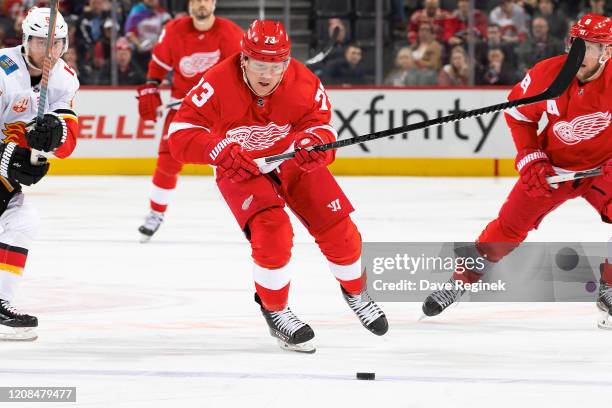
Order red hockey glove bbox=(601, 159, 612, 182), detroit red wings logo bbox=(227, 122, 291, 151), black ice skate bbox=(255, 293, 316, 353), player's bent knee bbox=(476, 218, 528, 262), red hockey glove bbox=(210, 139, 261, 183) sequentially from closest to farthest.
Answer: red hockey glove bbox=(210, 139, 261, 183)
black ice skate bbox=(255, 293, 316, 353)
detroit red wings logo bbox=(227, 122, 291, 151)
red hockey glove bbox=(601, 159, 612, 182)
player's bent knee bbox=(476, 218, 528, 262)

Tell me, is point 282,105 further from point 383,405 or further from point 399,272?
point 383,405

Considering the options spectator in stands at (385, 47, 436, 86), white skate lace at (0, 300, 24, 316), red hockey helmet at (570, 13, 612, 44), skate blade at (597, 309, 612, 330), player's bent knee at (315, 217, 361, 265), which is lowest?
spectator in stands at (385, 47, 436, 86)

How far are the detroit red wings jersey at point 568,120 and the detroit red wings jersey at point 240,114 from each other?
0.79 meters

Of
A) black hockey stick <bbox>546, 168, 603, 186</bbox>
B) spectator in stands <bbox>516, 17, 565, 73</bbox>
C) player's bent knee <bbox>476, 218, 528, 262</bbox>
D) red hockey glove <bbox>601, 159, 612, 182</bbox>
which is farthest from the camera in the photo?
spectator in stands <bbox>516, 17, 565, 73</bbox>

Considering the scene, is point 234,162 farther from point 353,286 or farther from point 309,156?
point 353,286

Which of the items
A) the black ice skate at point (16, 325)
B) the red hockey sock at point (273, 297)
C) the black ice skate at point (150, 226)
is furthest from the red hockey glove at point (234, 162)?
the black ice skate at point (150, 226)

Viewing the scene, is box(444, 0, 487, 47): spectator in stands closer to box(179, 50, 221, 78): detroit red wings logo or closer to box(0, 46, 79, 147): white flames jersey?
box(179, 50, 221, 78): detroit red wings logo

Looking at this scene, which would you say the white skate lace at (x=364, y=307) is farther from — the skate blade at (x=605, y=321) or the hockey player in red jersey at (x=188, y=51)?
the hockey player in red jersey at (x=188, y=51)

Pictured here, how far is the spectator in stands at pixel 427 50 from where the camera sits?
10.2m

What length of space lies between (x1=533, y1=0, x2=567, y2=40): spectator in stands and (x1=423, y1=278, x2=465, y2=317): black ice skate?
19.0 feet

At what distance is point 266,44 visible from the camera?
12.9 feet

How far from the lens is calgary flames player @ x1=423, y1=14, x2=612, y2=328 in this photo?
439cm

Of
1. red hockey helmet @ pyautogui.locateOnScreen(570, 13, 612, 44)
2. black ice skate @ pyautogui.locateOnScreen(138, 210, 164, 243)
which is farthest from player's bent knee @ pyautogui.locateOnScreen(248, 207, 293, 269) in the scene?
black ice skate @ pyautogui.locateOnScreen(138, 210, 164, 243)

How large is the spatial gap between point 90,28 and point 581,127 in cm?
652
